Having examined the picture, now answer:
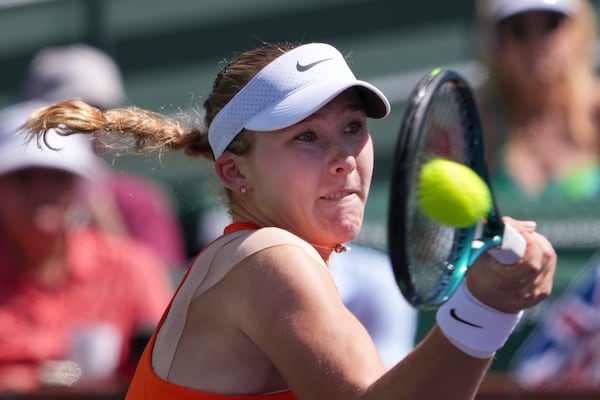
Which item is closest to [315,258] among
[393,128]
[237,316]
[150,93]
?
[237,316]

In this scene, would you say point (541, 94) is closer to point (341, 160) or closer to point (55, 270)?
point (55, 270)

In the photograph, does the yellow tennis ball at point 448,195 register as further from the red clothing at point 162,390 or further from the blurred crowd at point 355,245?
the blurred crowd at point 355,245

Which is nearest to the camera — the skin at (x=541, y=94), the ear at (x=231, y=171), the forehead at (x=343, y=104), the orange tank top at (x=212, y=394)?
the orange tank top at (x=212, y=394)

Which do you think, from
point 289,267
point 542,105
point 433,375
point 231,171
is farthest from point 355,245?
point 433,375

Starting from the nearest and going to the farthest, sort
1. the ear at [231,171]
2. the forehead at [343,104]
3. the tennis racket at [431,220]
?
the tennis racket at [431,220] < the forehead at [343,104] < the ear at [231,171]

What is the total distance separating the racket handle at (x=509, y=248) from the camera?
7.48ft

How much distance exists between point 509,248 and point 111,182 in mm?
4132

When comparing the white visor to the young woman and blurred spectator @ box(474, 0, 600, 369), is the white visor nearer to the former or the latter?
the young woman

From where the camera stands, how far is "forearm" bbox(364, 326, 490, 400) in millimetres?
2240

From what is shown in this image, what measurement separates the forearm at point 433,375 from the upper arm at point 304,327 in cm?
4

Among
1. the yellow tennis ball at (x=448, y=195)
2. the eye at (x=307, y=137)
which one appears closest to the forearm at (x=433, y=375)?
the yellow tennis ball at (x=448, y=195)

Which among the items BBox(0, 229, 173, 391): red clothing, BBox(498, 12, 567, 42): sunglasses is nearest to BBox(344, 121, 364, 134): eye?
BBox(0, 229, 173, 391): red clothing

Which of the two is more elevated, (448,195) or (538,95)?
(448,195)

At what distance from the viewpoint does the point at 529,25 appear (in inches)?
214
